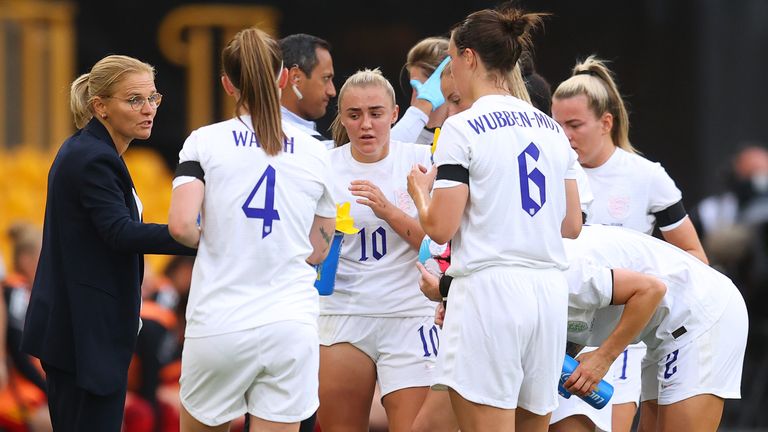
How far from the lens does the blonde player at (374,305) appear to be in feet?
16.8

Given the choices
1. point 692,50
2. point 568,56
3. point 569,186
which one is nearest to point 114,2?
point 568,56

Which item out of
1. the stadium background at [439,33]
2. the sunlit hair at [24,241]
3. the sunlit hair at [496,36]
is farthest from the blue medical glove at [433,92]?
the stadium background at [439,33]

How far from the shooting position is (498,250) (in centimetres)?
418

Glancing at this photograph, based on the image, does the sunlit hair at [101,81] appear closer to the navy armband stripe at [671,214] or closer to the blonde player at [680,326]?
the blonde player at [680,326]

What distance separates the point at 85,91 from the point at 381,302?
4.66 ft

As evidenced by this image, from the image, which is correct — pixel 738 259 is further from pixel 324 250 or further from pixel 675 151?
pixel 324 250

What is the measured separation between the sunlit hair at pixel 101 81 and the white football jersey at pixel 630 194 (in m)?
Answer: 2.03

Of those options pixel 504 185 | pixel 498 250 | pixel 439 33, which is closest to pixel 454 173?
pixel 504 185

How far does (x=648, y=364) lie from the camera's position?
4.98 m

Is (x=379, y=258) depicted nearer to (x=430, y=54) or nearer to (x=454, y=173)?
(x=430, y=54)

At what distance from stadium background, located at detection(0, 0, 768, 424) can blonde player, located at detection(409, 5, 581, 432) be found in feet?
22.9

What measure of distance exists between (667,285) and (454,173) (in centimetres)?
103

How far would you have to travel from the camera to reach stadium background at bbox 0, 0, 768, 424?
11.4 metres

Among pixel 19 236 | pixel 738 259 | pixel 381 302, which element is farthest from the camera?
pixel 738 259
